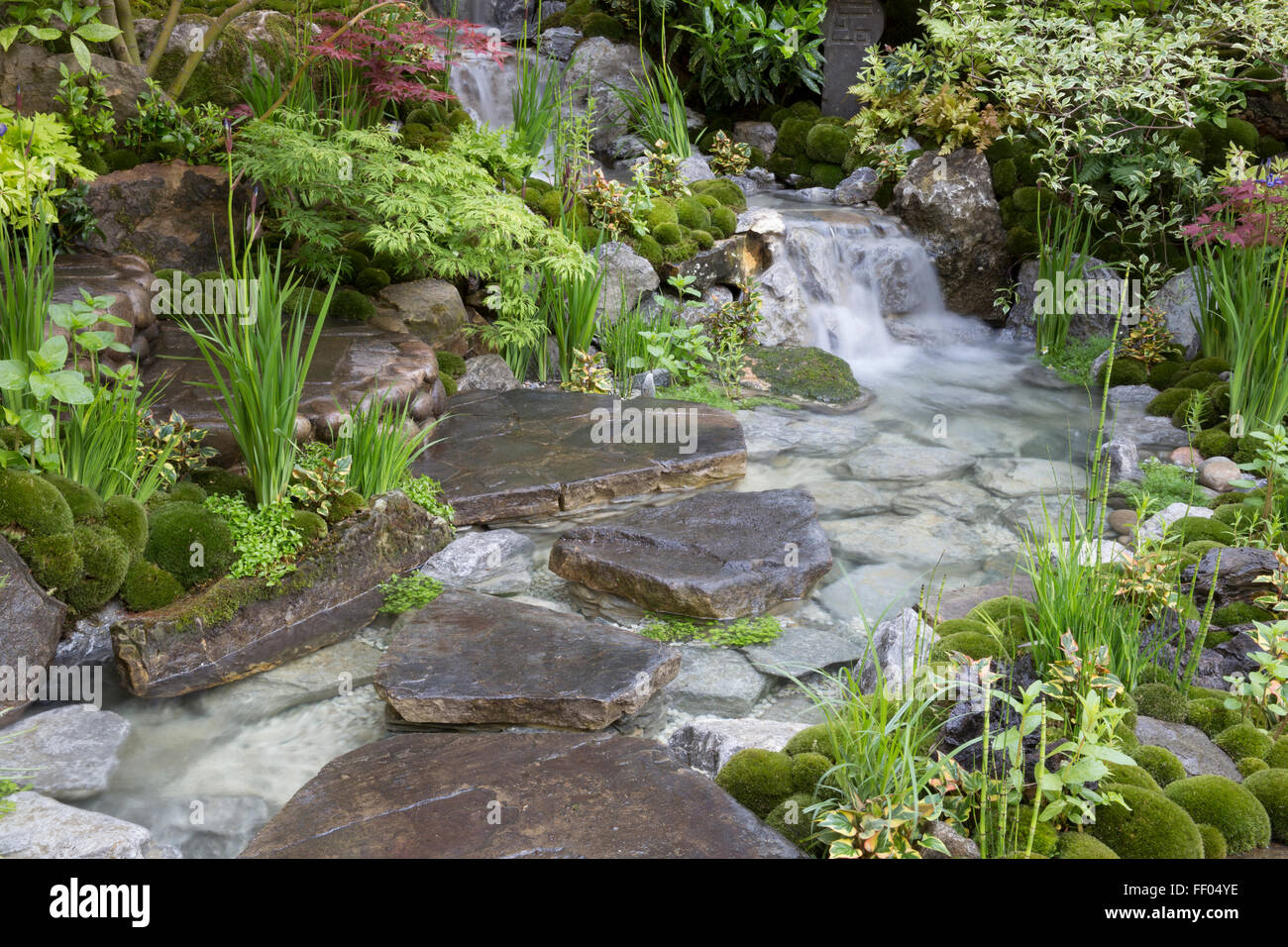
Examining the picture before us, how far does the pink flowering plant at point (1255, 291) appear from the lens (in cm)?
604

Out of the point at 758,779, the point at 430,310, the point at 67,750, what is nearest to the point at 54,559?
the point at 67,750

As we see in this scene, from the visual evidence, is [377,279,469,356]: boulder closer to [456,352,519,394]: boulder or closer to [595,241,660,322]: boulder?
[456,352,519,394]: boulder

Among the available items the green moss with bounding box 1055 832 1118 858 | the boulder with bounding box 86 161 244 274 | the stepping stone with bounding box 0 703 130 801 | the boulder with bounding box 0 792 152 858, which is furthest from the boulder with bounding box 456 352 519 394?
the green moss with bounding box 1055 832 1118 858

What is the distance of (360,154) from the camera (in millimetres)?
6613

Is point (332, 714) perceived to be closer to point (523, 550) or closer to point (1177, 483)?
point (523, 550)

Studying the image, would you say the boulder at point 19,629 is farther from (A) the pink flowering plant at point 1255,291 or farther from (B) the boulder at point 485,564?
(A) the pink flowering plant at point 1255,291

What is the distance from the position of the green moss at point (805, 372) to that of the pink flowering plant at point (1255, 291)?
102 inches

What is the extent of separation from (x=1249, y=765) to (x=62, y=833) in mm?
3617

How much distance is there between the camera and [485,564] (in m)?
5.29

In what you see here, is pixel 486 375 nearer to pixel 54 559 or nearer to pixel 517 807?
pixel 54 559

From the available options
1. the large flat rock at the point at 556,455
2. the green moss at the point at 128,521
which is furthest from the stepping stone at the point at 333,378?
the green moss at the point at 128,521

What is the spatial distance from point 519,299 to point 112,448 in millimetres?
3125

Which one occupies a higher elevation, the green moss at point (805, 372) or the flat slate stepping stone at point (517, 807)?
the green moss at point (805, 372)
